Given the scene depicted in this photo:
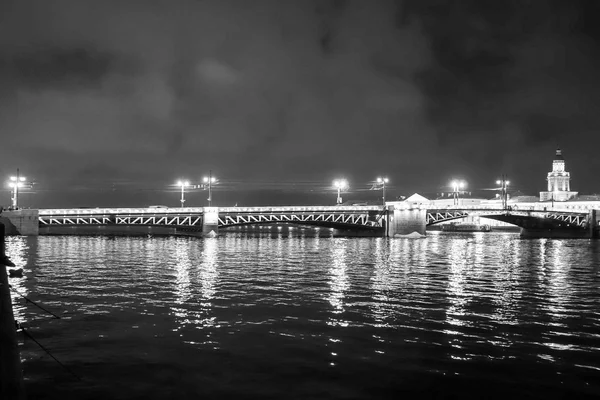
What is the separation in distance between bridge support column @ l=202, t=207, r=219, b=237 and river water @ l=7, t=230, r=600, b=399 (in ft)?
224

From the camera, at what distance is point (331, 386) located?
35.0 feet

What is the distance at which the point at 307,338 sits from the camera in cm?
1484

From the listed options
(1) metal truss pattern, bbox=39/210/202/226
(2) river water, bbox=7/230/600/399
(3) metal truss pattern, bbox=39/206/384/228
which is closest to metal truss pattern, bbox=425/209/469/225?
(3) metal truss pattern, bbox=39/206/384/228

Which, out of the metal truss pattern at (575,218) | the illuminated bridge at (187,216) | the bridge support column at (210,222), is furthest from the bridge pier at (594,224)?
the bridge support column at (210,222)

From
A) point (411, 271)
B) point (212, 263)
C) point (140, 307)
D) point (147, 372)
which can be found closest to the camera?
point (147, 372)

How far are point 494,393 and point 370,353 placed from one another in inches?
141

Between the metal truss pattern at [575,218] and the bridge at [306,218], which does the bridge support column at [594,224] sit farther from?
the metal truss pattern at [575,218]

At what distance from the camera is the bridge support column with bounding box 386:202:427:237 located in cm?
10550

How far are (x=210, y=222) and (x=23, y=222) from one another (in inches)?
1289

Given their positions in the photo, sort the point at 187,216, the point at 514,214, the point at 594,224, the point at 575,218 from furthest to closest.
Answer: the point at 575,218, the point at 514,214, the point at 594,224, the point at 187,216

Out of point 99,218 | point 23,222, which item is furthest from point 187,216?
point 23,222

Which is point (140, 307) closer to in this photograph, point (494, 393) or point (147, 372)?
point (147, 372)

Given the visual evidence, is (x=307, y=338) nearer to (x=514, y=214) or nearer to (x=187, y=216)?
(x=187, y=216)

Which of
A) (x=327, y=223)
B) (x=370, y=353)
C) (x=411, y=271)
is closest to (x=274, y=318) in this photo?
(x=370, y=353)
